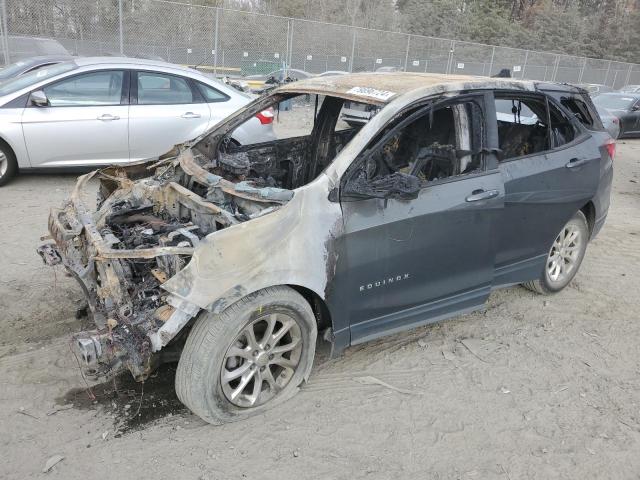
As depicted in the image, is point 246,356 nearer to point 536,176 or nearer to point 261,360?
point 261,360

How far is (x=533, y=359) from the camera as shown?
4.01m

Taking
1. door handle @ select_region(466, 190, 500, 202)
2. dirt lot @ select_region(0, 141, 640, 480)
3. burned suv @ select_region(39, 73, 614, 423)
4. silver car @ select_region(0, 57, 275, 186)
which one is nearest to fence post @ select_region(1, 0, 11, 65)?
silver car @ select_region(0, 57, 275, 186)

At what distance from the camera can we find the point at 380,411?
334cm

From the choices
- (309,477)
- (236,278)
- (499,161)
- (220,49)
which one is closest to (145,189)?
(236,278)

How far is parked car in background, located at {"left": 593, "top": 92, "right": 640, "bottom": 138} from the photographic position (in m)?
16.0

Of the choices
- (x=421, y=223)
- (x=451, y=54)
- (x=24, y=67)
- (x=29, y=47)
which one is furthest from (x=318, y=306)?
(x=451, y=54)

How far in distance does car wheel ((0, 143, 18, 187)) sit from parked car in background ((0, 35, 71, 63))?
690cm

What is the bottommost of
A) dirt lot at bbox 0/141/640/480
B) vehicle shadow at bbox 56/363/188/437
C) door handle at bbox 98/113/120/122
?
vehicle shadow at bbox 56/363/188/437

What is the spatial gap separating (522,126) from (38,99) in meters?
5.52

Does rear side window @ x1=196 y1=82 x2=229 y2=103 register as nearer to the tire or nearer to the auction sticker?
the auction sticker

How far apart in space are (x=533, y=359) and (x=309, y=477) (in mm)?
2042

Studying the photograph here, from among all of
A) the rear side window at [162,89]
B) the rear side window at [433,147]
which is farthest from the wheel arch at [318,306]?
the rear side window at [162,89]

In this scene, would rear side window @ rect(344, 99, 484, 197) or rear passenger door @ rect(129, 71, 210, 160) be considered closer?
rear side window @ rect(344, 99, 484, 197)

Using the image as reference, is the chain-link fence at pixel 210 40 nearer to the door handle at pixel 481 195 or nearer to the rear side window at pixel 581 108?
the rear side window at pixel 581 108
